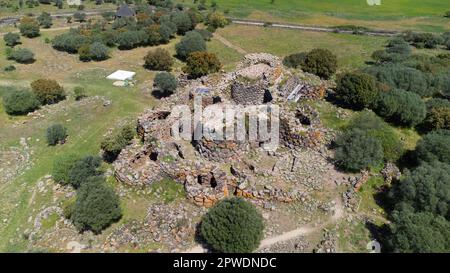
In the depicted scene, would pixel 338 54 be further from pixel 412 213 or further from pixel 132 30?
pixel 412 213

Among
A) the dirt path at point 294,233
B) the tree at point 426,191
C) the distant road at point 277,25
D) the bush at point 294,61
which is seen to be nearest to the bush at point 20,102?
the dirt path at point 294,233

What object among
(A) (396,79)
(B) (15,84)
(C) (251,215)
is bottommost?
(B) (15,84)

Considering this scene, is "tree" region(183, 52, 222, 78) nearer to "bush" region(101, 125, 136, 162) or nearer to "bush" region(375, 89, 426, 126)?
"bush" region(101, 125, 136, 162)

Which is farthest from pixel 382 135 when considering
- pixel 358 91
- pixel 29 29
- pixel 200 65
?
pixel 29 29

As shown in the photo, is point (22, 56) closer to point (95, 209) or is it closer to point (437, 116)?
point (95, 209)

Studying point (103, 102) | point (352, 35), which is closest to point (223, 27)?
point (352, 35)

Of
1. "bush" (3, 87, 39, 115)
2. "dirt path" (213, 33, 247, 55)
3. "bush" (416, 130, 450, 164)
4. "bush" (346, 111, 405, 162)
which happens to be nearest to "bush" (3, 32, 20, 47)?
"bush" (3, 87, 39, 115)
